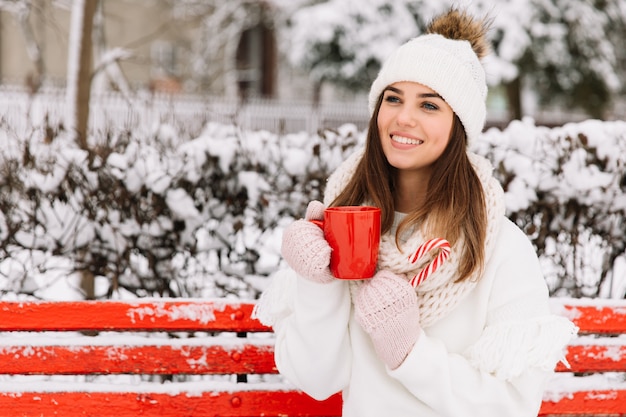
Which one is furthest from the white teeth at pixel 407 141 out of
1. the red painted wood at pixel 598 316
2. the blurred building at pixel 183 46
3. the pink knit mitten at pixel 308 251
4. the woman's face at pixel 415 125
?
the blurred building at pixel 183 46

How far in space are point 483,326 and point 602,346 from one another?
3.27ft

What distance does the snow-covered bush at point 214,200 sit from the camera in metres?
3.38

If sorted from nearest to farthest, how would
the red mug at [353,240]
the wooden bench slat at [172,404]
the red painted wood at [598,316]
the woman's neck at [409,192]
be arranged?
the red mug at [353,240], the woman's neck at [409,192], the wooden bench slat at [172,404], the red painted wood at [598,316]

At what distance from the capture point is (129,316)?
104 inches

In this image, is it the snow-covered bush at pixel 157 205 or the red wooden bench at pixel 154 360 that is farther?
the snow-covered bush at pixel 157 205

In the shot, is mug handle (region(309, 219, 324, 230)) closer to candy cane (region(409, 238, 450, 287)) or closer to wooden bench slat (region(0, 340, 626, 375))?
candy cane (region(409, 238, 450, 287))

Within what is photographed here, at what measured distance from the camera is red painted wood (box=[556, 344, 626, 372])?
2764mm

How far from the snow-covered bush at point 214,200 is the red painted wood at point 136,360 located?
2.78 feet

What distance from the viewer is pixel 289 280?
7.68ft

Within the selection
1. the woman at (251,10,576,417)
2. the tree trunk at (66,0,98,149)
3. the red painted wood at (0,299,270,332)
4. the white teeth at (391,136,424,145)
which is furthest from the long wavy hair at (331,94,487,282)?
the tree trunk at (66,0,98,149)

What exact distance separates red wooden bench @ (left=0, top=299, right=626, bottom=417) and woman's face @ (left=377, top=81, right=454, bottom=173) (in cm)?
95

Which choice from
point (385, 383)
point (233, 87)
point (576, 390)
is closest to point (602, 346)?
point (576, 390)

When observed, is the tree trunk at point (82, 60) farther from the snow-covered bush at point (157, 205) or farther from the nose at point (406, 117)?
the nose at point (406, 117)

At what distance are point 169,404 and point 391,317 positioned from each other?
114 centimetres
